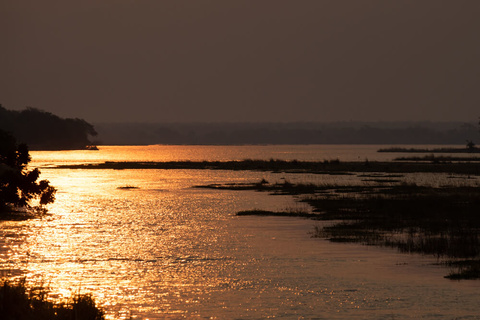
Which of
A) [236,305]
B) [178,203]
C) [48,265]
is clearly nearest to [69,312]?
[236,305]

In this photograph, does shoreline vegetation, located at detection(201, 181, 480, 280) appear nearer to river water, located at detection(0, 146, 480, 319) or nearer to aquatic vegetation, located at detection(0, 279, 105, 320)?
river water, located at detection(0, 146, 480, 319)

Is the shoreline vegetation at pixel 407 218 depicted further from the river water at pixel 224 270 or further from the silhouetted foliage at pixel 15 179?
the silhouetted foliage at pixel 15 179

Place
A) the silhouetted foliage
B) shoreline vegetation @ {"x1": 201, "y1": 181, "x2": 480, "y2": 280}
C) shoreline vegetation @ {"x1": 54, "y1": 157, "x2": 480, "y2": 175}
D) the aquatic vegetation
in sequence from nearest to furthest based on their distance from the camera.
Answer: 1. the aquatic vegetation
2. shoreline vegetation @ {"x1": 201, "y1": 181, "x2": 480, "y2": 280}
3. the silhouetted foliage
4. shoreline vegetation @ {"x1": 54, "y1": 157, "x2": 480, "y2": 175}

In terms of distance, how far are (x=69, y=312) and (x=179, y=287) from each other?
8.16 metres

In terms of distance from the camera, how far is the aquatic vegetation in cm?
1748

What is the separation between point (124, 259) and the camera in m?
32.2

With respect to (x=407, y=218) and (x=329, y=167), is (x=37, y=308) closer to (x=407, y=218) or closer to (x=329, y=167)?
(x=407, y=218)

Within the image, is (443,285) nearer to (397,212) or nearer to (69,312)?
(69,312)

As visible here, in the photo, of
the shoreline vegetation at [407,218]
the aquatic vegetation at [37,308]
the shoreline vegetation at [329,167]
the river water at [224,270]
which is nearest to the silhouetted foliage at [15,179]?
the river water at [224,270]

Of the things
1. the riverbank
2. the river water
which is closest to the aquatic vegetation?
the river water

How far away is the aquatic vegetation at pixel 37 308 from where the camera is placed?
17.5 m

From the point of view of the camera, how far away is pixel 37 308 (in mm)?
18250

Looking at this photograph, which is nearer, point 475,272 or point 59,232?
point 475,272

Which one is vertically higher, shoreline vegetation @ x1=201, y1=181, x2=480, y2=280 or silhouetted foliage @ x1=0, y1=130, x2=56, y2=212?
silhouetted foliage @ x1=0, y1=130, x2=56, y2=212
